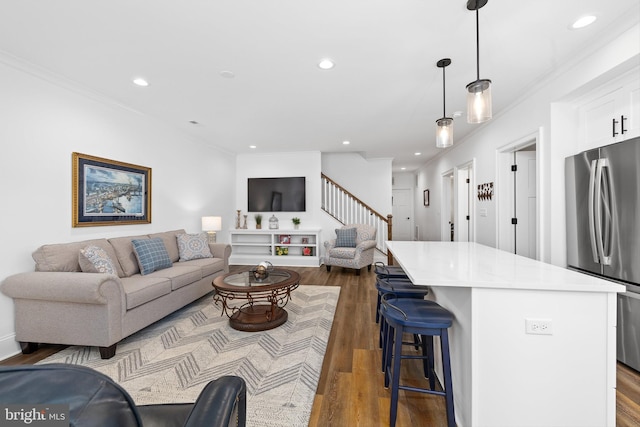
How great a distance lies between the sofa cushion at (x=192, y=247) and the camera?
399 cm

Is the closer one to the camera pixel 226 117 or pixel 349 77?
pixel 349 77

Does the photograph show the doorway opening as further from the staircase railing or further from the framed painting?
the framed painting

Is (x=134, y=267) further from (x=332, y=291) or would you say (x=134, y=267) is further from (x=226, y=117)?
(x=332, y=291)

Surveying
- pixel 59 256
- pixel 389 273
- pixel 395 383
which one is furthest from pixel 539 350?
pixel 59 256

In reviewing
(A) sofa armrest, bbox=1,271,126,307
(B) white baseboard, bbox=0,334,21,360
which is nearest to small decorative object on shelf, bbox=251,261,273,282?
(A) sofa armrest, bbox=1,271,126,307

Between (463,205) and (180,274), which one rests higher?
(463,205)

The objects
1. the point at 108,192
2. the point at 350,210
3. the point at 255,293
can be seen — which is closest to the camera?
the point at 255,293

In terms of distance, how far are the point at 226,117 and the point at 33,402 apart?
13.4ft

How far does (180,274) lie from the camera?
127 inches

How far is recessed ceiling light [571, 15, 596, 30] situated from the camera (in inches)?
79.1

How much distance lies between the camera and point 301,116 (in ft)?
13.2

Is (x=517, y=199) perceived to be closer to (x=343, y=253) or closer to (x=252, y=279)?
(x=343, y=253)

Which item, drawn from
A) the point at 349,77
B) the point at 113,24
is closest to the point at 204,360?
the point at 113,24

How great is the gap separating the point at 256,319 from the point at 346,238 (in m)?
2.94
